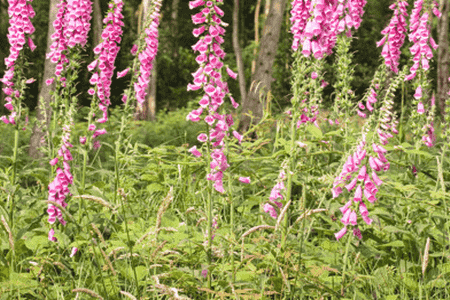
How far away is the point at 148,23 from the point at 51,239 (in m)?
1.55

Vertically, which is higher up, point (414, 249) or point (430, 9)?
point (430, 9)

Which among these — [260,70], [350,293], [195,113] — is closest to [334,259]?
[350,293]

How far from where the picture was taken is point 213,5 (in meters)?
2.63

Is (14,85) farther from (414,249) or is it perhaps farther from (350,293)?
(414,249)

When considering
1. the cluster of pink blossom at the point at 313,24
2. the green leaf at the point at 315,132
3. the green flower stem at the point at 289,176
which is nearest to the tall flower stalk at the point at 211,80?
the green flower stem at the point at 289,176

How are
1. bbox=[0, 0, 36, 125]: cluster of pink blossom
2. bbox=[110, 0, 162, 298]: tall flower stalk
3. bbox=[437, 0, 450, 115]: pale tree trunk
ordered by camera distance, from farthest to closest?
bbox=[437, 0, 450, 115]: pale tree trunk, bbox=[0, 0, 36, 125]: cluster of pink blossom, bbox=[110, 0, 162, 298]: tall flower stalk

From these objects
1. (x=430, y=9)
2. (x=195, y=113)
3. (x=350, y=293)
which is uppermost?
(x=430, y=9)

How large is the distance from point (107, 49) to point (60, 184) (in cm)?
115

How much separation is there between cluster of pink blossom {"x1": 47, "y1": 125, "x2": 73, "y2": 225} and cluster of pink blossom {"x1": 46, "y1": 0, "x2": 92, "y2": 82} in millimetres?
780

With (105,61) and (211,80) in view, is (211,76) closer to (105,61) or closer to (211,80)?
(211,80)

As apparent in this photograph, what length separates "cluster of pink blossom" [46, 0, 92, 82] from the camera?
3879 mm

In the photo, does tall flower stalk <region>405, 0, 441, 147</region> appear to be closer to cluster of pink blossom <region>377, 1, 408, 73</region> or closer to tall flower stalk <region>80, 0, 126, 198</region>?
cluster of pink blossom <region>377, 1, 408, 73</region>

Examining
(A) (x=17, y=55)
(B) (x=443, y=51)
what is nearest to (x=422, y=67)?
(A) (x=17, y=55)

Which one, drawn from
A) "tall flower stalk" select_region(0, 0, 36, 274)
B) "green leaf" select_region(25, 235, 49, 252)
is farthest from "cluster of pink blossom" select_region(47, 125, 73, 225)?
"tall flower stalk" select_region(0, 0, 36, 274)
